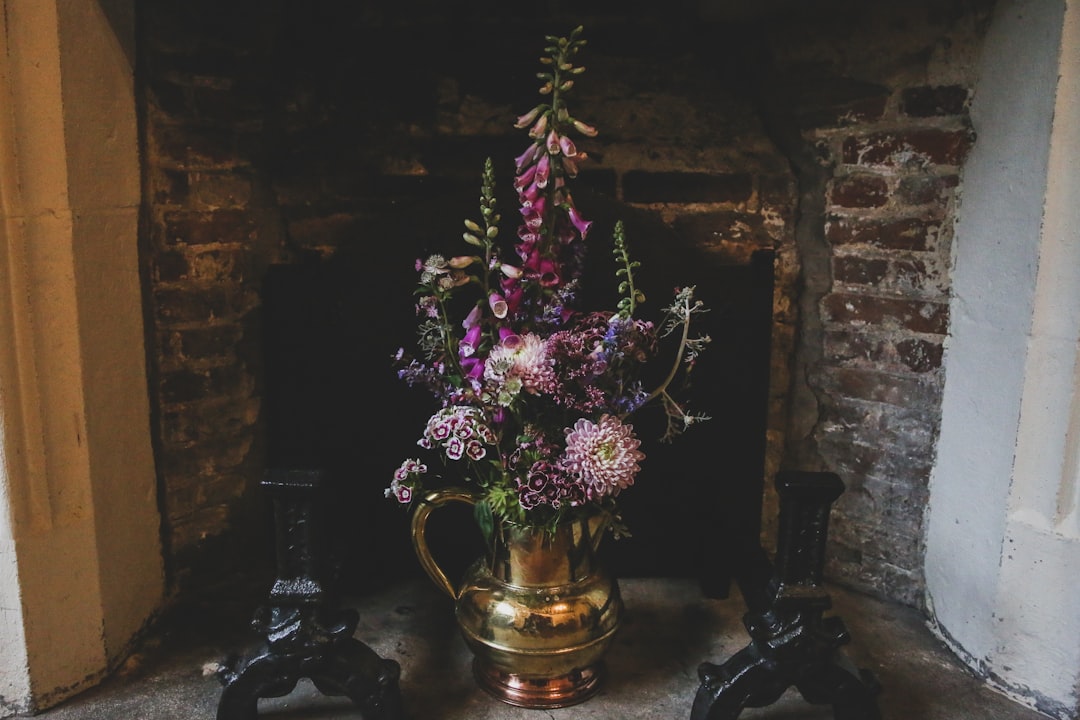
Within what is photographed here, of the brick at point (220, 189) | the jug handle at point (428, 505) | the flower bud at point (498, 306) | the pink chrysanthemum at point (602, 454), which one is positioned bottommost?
the jug handle at point (428, 505)

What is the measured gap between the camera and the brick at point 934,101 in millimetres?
1749

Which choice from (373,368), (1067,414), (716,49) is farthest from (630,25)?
(1067,414)

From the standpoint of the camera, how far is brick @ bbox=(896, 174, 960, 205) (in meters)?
1.80

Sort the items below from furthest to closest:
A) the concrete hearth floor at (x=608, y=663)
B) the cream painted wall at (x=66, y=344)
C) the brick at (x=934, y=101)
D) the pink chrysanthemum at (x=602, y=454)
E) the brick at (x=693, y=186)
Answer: the brick at (x=693, y=186), the brick at (x=934, y=101), the concrete hearth floor at (x=608, y=663), the cream painted wall at (x=66, y=344), the pink chrysanthemum at (x=602, y=454)

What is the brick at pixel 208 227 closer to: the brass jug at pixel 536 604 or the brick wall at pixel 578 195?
the brick wall at pixel 578 195

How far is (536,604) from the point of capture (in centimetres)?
156

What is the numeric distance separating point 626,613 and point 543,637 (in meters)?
0.45

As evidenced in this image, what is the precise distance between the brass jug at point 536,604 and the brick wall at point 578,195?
44 cm

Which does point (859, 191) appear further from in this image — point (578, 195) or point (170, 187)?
point (170, 187)

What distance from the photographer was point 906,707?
1.65 m

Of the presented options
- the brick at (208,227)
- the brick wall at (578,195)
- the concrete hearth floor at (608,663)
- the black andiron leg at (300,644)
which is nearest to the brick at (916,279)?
the brick wall at (578,195)

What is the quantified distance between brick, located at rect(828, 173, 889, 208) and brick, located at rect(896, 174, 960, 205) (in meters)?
0.03

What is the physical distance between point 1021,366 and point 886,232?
40 centimetres

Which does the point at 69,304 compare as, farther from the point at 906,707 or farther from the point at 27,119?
the point at 906,707
